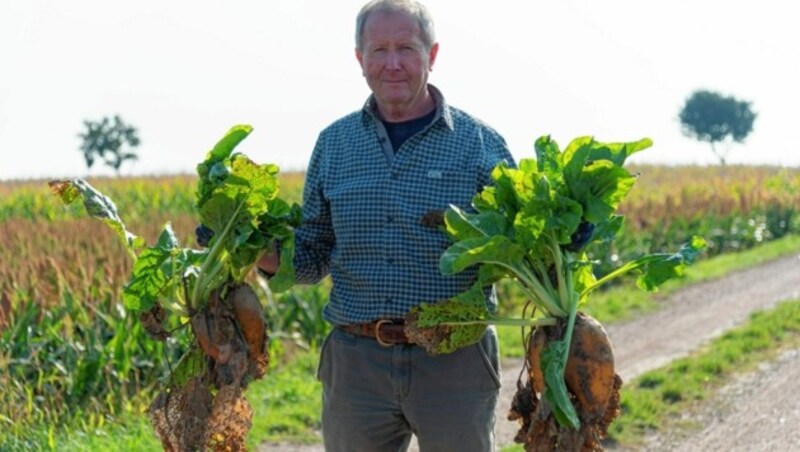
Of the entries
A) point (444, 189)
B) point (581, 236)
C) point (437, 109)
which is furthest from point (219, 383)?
point (581, 236)

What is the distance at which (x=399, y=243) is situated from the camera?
11.1 feet

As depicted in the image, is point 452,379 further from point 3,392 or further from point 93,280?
point 93,280

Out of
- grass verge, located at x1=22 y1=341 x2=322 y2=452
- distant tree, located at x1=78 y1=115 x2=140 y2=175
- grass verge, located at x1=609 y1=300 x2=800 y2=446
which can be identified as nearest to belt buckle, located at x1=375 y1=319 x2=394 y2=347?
grass verge, located at x1=22 y1=341 x2=322 y2=452

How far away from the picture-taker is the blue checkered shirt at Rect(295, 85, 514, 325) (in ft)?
11.1

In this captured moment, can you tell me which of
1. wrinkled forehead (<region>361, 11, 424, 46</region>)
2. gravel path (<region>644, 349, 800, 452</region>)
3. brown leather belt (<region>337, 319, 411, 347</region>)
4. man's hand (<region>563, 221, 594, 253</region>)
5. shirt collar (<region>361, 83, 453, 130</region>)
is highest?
wrinkled forehead (<region>361, 11, 424, 46</region>)

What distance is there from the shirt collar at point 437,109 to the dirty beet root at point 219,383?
2.13 ft

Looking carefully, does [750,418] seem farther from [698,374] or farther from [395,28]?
[395,28]

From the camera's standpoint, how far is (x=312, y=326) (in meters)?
8.65

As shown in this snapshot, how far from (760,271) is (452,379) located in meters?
11.4

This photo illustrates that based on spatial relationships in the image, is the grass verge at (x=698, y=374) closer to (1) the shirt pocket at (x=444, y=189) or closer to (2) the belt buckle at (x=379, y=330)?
(2) the belt buckle at (x=379, y=330)

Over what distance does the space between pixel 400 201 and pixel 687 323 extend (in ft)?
23.5

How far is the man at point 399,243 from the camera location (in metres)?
3.37

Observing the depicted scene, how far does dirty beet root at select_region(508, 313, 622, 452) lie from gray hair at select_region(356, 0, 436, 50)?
0.91 m

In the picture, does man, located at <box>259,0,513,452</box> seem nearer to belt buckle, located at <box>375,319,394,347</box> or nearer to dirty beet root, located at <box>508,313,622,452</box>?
belt buckle, located at <box>375,319,394,347</box>
